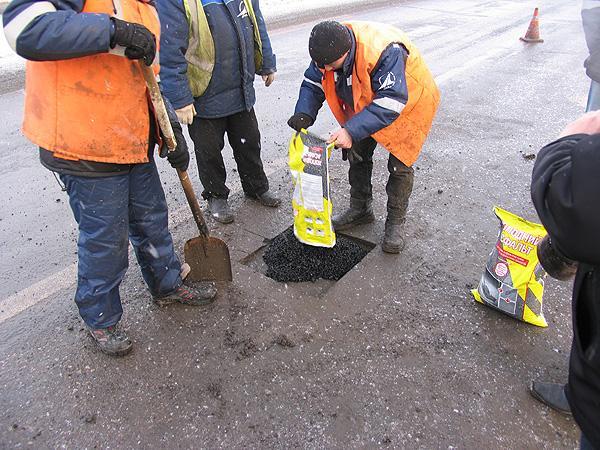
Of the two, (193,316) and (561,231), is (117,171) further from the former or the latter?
(561,231)

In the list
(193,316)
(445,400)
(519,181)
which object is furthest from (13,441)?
(519,181)

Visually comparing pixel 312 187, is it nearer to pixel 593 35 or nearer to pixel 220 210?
pixel 220 210

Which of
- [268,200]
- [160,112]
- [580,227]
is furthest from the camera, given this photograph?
[268,200]

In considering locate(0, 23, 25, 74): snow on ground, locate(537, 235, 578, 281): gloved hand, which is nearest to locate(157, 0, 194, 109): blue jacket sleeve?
locate(537, 235, 578, 281): gloved hand

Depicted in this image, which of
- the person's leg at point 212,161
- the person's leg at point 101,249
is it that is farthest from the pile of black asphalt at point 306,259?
the person's leg at point 101,249

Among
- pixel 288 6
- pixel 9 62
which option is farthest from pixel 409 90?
pixel 288 6

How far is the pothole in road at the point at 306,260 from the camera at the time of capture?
3.23 meters

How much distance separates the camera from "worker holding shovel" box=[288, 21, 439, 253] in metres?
2.85

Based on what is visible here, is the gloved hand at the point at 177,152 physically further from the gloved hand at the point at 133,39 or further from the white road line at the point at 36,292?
the white road line at the point at 36,292

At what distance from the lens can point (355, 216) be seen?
3799mm

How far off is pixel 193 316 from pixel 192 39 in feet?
6.15

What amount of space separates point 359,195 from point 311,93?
0.91 meters

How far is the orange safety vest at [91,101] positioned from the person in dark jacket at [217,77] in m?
0.75

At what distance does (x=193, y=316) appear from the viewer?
114 inches
